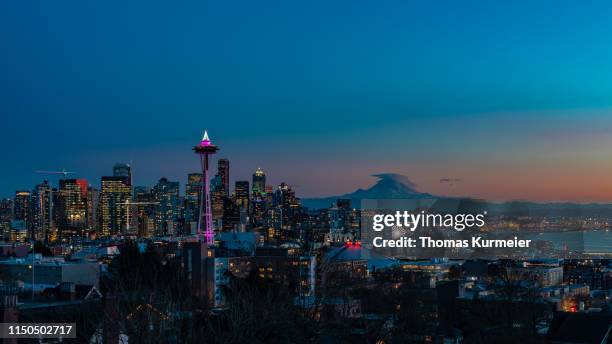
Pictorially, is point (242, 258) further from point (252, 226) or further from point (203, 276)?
point (252, 226)

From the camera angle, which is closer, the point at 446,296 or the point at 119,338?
the point at 119,338

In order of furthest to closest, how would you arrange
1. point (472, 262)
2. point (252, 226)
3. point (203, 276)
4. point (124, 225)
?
point (124, 225), point (252, 226), point (472, 262), point (203, 276)

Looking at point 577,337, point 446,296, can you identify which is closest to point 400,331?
point 577,337

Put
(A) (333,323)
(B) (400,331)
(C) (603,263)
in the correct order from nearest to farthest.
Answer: (A) (333,323) < (B) (400,331) < (C) (603,263)

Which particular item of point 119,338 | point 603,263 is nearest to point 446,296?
point 119,338

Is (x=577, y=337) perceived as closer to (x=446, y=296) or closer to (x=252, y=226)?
(x=446, y=296)

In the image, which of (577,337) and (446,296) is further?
(446,296)

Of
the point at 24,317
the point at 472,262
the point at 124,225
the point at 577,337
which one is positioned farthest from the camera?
the point at 124,225

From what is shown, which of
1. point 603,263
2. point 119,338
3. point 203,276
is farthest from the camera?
point 603,263

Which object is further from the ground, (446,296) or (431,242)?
(431,242)
